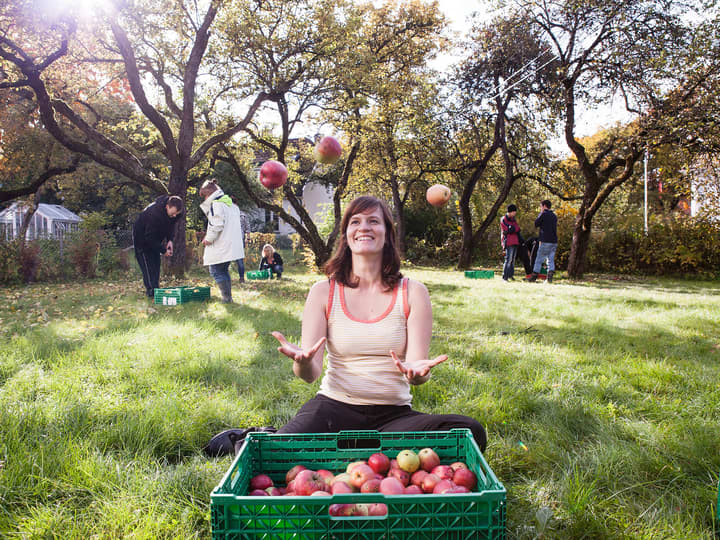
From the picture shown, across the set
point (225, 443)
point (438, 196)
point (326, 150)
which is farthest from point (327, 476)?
point (438, 196)

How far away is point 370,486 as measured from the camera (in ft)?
5.26

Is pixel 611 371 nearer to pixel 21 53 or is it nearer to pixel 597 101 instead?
pixel 597 101

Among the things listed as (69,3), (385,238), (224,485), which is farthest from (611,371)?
(69,3)

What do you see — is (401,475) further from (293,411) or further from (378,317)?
(293,411)

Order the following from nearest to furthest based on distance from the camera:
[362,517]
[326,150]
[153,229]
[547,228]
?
[362,517]
[153,229]
[326,150]
[547,228]

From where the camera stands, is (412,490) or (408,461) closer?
(412,490)

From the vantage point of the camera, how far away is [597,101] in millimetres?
12367

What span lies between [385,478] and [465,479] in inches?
11.0

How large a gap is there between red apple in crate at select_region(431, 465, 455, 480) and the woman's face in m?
1.14

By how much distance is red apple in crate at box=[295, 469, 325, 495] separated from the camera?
5.20ft

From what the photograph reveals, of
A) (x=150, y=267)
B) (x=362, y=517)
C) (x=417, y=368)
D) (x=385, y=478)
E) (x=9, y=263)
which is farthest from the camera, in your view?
(x=9, y=263)

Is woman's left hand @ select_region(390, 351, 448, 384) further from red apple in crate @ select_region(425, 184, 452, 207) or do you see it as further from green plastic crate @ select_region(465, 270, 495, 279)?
green plastic crate @ select_region(465, 270, 495, 279)

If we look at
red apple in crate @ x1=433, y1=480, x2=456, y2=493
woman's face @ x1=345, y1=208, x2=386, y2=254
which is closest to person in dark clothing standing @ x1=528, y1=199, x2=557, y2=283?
woman's face @ x1=345, y1=208, x2=386, y2=254

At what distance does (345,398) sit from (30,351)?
3565 millimetres
